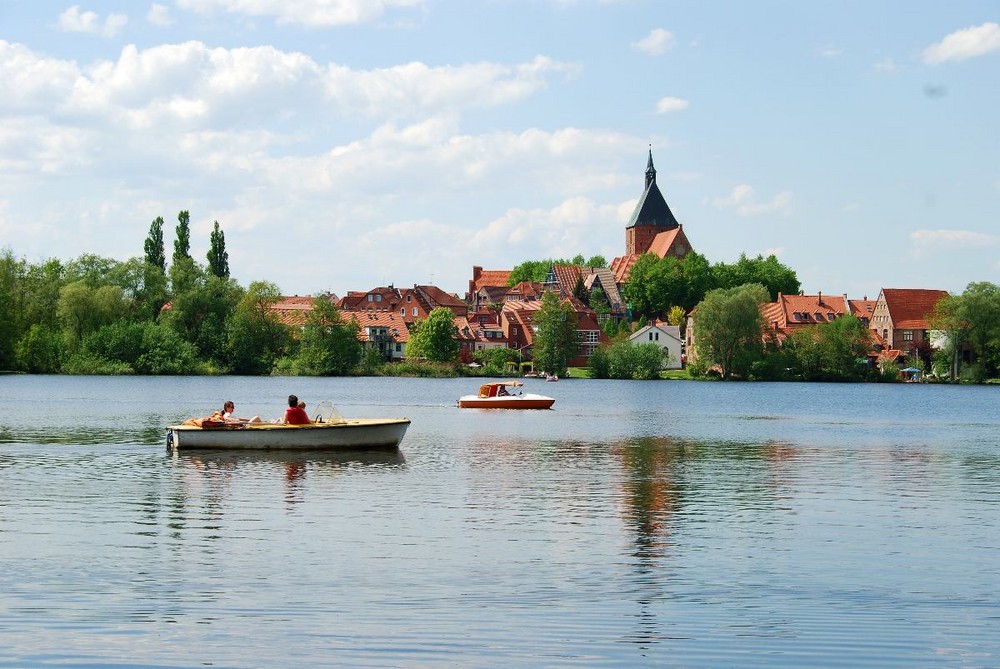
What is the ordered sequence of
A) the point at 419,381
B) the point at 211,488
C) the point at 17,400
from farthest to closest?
the point at 419,381 → the point at 17,400 → the point at 211,488

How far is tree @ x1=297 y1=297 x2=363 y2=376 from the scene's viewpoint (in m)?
132

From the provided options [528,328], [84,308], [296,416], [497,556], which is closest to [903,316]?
[528,328]

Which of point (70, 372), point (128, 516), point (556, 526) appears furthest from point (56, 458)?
point (70, 372)

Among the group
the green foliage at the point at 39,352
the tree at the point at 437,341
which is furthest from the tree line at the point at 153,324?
the tree at the point at 437,341

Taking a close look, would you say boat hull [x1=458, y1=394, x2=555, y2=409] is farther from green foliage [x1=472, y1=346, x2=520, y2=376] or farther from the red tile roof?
the red tile roof

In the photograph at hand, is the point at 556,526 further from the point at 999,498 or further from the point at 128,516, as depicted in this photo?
the point at 999,498

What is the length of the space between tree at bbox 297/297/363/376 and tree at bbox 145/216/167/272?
19.4 meters

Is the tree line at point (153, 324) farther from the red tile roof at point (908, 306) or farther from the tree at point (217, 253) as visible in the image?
the red tile roof at point (908, 306)

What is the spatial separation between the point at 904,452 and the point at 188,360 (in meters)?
89.9

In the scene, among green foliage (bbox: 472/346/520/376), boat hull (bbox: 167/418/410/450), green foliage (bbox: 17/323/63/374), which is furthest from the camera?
green foliage (bbox: 472/346/520/376)

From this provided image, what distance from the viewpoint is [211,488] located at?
30719mm

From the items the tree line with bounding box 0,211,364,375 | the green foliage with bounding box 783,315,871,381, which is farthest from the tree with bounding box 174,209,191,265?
the green foliage with bounding box 783,315,871,381

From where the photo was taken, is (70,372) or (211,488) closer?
(211,488)

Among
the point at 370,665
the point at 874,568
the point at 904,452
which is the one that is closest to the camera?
the point at 370,665
